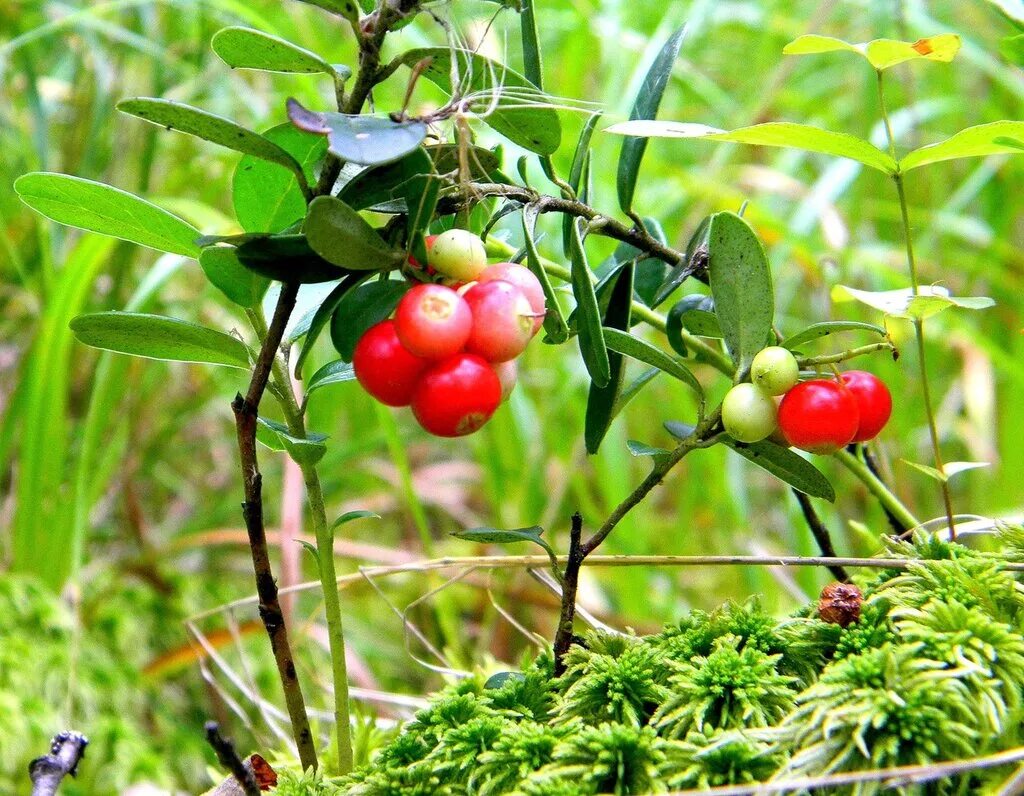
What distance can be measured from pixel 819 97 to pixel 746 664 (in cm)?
241

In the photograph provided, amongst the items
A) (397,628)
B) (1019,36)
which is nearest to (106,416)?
(397,628)

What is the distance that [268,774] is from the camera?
682 mm

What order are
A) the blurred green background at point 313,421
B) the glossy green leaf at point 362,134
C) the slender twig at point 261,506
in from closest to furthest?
the glossy green leaf at point 362,134 < the slender twig at point 261,506 < the blurred green background at point 313,421

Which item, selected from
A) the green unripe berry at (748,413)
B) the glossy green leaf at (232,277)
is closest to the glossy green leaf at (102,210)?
the glossy green leaf at (232,277)

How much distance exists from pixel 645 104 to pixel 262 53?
28 cm

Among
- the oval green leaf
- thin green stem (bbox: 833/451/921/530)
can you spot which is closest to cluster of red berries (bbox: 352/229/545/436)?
the oval green leaf

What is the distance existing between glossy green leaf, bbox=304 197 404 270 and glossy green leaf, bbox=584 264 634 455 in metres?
0.17

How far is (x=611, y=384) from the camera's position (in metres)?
0.65

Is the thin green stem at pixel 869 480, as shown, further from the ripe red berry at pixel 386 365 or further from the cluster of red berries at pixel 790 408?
the ripe red berry at pixel 386 365

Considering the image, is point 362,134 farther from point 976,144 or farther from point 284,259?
point 976,144

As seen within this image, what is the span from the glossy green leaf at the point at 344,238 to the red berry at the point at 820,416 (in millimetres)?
253

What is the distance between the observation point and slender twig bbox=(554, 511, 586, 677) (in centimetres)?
62

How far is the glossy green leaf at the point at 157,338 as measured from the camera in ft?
1.95

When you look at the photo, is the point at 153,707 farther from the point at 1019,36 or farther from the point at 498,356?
the point at 1019,36
